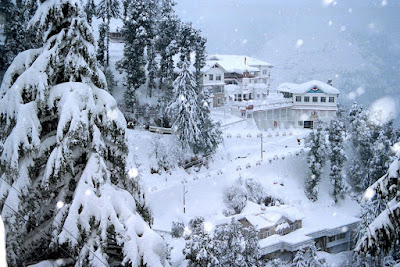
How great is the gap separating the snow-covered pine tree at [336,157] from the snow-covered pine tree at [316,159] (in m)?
1.18

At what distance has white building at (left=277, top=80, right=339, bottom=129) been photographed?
5484 centimetres

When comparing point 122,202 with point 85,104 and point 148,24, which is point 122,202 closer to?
point 85,104

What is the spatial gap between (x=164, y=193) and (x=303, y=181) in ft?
59.7

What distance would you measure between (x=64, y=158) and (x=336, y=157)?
128 feet

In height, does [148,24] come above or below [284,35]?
below

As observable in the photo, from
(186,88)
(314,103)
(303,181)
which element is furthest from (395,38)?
(186,88)

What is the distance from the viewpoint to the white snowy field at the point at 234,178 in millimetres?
33844

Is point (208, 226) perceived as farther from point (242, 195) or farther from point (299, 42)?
point (299, 42)

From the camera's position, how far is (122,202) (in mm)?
7945

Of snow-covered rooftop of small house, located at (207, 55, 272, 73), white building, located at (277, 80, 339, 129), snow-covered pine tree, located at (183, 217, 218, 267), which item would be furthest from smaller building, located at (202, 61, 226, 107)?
snow-covered pine tree, located at (183, 217, 218, 267)

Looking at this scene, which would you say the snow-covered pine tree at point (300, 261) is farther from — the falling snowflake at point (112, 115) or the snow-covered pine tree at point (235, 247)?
the falling snowflake at point (112, 115)

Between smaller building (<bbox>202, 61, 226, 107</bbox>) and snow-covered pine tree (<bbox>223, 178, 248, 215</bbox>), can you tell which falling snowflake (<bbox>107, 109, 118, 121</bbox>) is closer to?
snow-covered pine tree (<bbox>223, 178, 248, 215</bbox>)

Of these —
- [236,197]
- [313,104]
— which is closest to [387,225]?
[236,197]

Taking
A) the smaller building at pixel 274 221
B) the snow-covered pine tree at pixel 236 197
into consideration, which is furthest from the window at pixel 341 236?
the snow-covered pine tree at pixel 236 197
